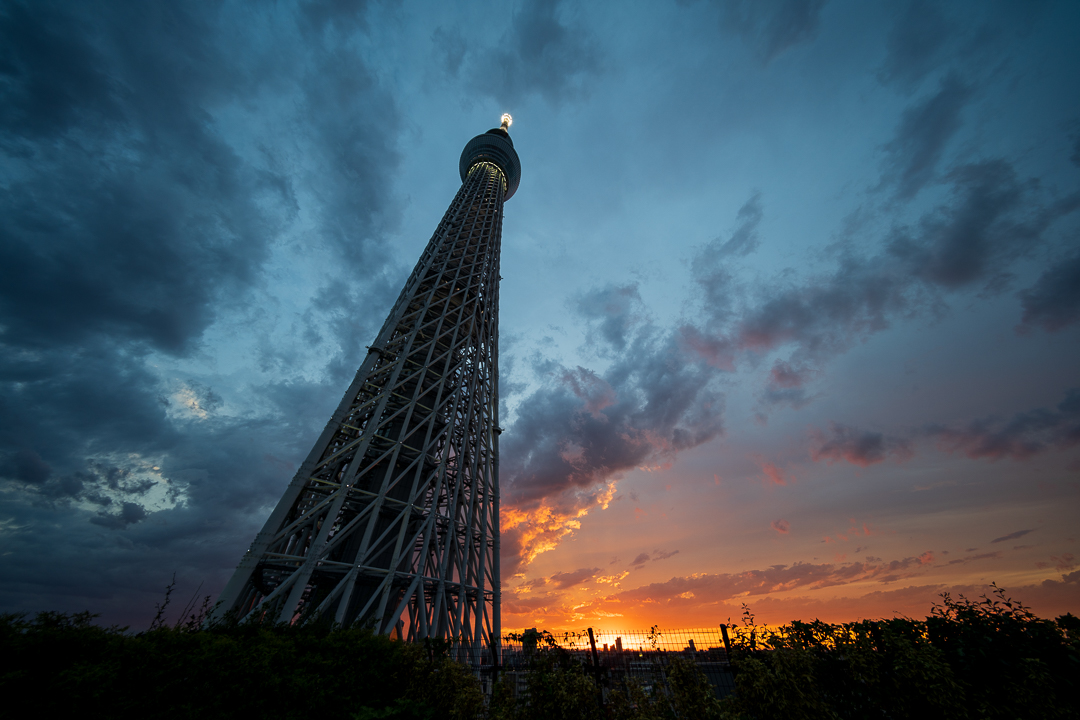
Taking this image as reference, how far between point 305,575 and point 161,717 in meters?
11.7

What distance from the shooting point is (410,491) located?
21.7 meters

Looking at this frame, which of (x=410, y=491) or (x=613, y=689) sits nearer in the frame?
(x=613, y=689)

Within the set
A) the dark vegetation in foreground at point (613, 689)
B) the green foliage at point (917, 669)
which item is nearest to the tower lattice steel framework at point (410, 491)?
the dark vegetation in foreground at point (613, 689)

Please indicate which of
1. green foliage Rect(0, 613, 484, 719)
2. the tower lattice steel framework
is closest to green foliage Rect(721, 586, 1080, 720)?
green foliage Rect(0, 613, 484, 719)

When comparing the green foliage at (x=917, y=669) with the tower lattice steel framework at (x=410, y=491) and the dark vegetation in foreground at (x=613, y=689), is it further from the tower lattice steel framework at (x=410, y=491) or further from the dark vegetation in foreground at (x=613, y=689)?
the tower lattice steel framework at (x=410, y=491)

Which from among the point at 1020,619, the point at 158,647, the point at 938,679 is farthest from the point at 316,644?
the point at 1020,619

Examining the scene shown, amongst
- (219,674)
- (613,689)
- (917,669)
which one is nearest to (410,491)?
(219,674)

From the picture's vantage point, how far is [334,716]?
7.40 meters

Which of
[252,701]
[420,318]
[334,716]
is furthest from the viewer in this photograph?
[420,318]

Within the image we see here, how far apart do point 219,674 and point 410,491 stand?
15.9 m

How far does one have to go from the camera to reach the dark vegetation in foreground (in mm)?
5094

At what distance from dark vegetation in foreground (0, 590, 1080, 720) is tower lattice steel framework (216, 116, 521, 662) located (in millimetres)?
4716

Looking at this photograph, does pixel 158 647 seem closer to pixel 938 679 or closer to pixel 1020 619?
pixel 938 679

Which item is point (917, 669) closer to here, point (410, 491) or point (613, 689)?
point (613, 689)
